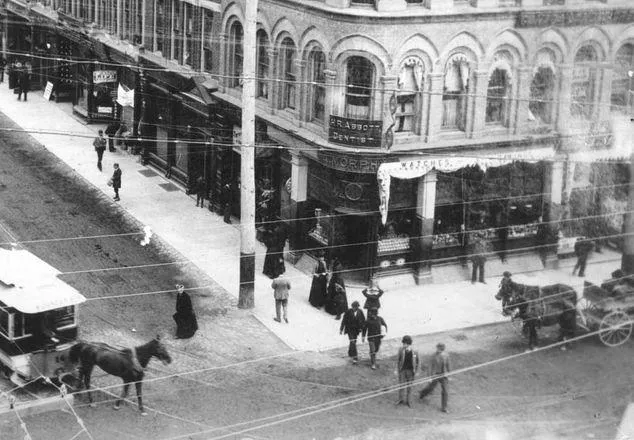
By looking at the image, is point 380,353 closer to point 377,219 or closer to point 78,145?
point 377,219

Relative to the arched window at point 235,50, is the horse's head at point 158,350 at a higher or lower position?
lower

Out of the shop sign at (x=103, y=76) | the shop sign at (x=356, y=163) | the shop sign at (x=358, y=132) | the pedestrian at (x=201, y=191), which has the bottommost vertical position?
the pedestrian at (x=201, y=191)

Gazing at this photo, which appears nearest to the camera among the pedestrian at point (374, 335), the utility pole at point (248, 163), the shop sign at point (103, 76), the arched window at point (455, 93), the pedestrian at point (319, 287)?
the pedestrian at point (374, 335)

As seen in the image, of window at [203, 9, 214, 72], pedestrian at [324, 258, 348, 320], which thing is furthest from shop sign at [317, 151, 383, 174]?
window at [203, 9, 214, 72]

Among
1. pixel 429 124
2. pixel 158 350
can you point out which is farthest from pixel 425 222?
pixel 158 350

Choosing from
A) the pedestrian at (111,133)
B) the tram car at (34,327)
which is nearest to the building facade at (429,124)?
the tram car at (34,327)

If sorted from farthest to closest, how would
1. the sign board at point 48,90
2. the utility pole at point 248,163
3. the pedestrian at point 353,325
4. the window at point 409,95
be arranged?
the sign board at point 48,90 → the window at point 409,95 → the utility pole at point 248,163 → the pedestrian at point 353,325

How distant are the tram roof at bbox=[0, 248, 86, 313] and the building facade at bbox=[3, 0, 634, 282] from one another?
9591mm

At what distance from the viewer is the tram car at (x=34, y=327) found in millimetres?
22062

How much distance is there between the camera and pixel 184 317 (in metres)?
26.1

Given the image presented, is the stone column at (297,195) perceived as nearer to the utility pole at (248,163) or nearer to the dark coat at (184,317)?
the utility pole at (248,163)

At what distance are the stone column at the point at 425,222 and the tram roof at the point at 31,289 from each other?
11.2 metres

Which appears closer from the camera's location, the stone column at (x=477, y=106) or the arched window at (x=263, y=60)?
the stone column at (x=477, y=106)

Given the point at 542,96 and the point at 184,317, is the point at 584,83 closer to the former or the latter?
the point at 542,96
